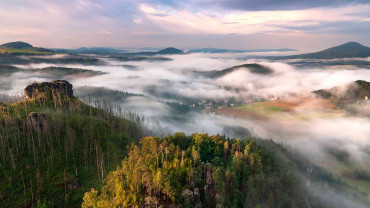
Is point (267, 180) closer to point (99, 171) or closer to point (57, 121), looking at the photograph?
point (99, 171)

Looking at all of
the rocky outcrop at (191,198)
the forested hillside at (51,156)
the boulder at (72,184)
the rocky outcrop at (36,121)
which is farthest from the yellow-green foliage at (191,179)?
the rocky outcrop at (36,121)

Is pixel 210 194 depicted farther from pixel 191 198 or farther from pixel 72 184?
pixel 72 184

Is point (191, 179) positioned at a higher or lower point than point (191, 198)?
higher

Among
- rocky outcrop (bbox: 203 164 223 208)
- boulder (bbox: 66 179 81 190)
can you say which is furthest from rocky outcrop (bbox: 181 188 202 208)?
boulder (bbox: 66 179 81 190)

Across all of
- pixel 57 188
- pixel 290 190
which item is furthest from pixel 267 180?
pixel 57 188

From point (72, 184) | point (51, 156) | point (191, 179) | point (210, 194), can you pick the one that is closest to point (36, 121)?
point (51, 156)

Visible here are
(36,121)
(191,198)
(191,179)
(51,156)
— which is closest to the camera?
(191,198)

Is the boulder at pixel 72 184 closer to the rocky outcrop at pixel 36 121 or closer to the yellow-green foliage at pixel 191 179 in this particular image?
the yellow-green foliage at pixel 191 179
